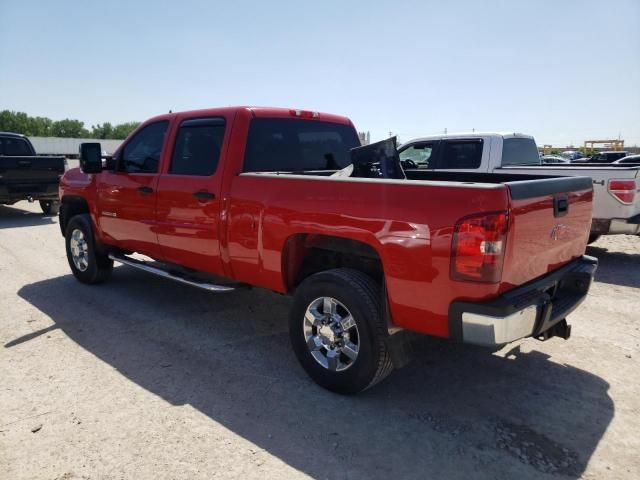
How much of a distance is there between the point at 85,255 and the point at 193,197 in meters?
2.56

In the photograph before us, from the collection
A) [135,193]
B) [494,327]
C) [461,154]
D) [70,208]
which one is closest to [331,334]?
[494,327]

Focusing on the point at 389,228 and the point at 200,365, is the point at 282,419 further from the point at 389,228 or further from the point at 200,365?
the point at 389,228

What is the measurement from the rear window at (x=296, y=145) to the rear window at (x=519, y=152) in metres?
3.63

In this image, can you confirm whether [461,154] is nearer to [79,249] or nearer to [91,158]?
[91,158]

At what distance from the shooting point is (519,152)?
26.6 ft

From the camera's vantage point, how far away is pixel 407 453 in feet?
8.85

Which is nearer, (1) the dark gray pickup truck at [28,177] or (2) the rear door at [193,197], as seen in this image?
(2) the rear door at [193,197]

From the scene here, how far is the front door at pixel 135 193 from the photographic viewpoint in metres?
4.81

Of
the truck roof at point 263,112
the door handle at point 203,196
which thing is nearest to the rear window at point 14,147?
the truck roof at point 263,112

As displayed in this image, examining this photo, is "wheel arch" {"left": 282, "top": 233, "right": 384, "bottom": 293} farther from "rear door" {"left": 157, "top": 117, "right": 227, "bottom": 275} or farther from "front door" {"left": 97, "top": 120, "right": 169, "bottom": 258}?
"front door" {"left": 97, "top": 120, "right": 169, "bottom": 258}

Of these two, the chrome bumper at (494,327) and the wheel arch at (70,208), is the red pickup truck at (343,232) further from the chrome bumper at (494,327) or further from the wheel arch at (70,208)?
the wheel arch at (70,208)

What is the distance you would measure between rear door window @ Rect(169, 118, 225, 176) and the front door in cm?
28

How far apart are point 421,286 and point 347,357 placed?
2.80 feet

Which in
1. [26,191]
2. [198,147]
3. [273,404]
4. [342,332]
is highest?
[198,147]
